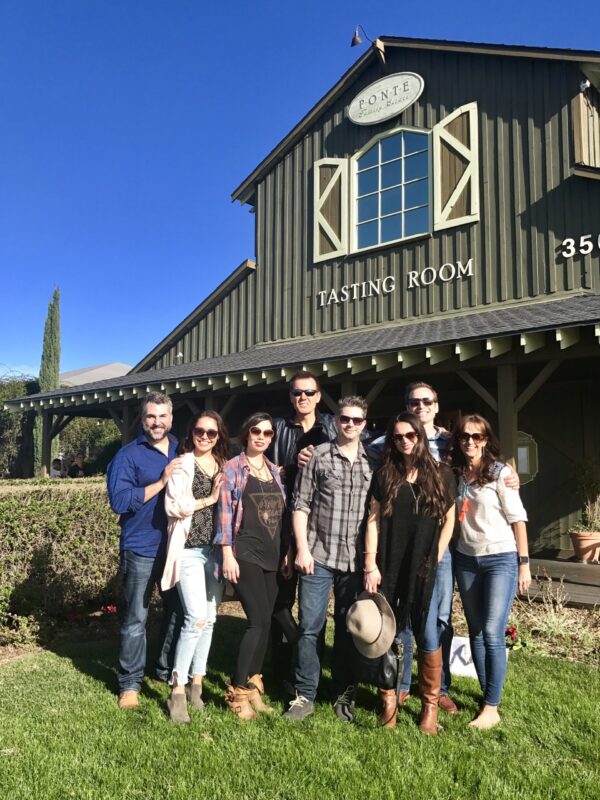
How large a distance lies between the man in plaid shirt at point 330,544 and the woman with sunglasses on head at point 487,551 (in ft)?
1.96

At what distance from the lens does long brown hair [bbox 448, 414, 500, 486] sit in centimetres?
358

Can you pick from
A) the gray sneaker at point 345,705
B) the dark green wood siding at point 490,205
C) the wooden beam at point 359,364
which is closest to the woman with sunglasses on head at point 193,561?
the gray sneaker at point 345,705

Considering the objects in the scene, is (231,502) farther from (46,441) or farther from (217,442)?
(46,441)

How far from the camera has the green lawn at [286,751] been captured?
2771 millimetres

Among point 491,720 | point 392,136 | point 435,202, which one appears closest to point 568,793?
point 491,720

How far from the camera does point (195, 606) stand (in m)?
3.60

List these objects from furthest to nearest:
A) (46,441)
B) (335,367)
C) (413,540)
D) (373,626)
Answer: (46,441)
(335,367)
(413,540)
(373,626)

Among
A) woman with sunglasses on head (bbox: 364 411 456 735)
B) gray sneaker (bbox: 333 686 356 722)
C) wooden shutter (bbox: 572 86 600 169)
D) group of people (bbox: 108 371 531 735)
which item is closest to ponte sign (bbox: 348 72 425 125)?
wooden shutter (bbox: 572 86 600 169)

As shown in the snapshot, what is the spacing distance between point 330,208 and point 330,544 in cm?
951

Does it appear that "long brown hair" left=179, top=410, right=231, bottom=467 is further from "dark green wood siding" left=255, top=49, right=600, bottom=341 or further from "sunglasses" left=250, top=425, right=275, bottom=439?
"dark green wood siding" left=255, top=49, right=600, bottom=341

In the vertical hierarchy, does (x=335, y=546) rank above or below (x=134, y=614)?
above

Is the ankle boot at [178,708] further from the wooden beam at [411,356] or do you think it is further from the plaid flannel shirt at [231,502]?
the wooden beam at [411,356]

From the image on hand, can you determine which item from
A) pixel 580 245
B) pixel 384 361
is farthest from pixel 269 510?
pixel 580 245

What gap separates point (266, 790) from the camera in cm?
277
